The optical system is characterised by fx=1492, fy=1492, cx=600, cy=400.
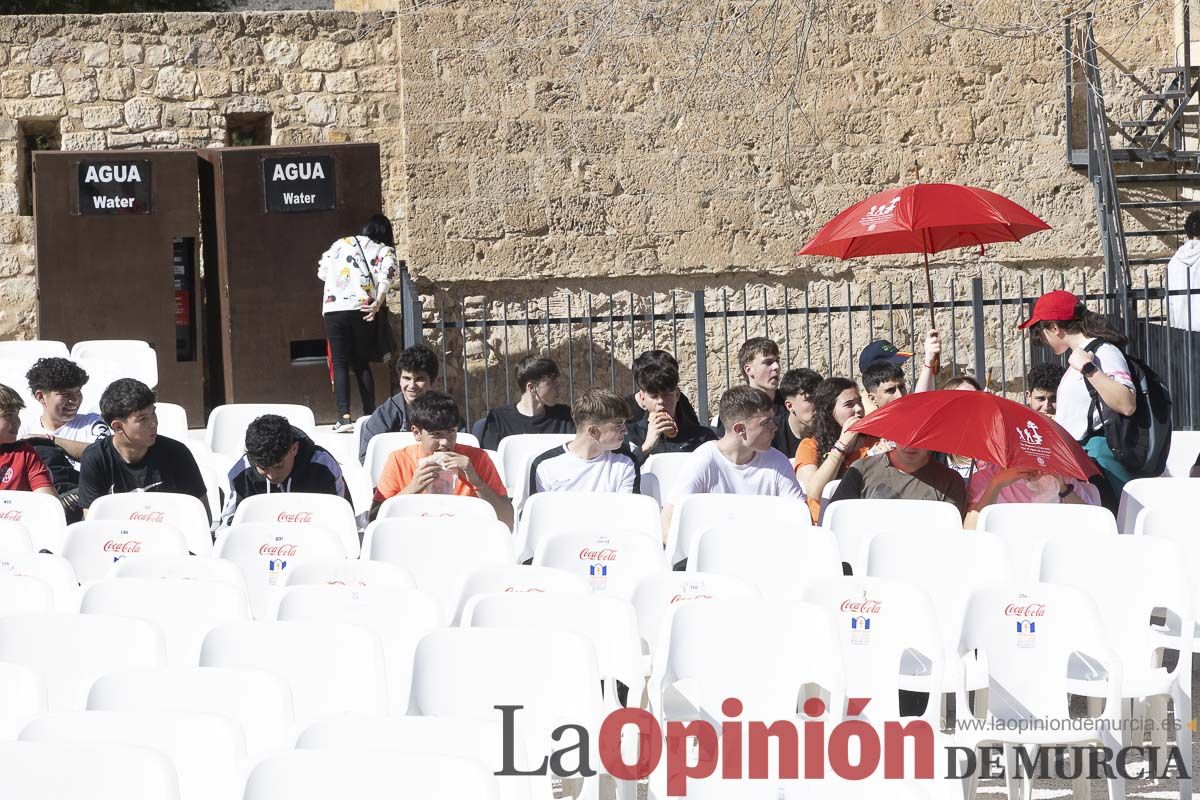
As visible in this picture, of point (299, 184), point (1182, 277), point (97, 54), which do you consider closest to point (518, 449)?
point (299, 184)

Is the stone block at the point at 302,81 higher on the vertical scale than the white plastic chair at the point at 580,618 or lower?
higher

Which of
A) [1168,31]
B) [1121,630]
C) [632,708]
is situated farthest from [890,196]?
[1168,31]

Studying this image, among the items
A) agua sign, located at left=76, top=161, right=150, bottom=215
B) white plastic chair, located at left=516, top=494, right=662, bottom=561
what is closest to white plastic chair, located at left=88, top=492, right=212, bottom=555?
white plastic chair, located at left=516, top=494, right=662, bottom=561

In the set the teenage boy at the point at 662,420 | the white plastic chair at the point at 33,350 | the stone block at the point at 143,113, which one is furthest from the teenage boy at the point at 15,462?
the stone block at the point at 143,113

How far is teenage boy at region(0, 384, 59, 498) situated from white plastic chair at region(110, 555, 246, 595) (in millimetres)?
1803

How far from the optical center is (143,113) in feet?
33.9

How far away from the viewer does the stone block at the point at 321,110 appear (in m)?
10.5

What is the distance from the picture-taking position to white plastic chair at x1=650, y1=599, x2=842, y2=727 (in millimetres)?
3865

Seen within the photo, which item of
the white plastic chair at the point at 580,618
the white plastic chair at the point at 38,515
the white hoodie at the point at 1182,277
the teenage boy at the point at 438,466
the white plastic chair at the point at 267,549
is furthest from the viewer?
the white hoodie at the point at 1182,277

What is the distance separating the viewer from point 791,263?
35.4 ft

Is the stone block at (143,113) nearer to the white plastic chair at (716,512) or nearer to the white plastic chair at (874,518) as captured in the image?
the white plastic chair at (716,512)

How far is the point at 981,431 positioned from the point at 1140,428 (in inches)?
53.4

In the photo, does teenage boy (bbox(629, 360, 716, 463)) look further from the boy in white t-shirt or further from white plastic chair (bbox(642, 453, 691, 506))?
the boy in white t-shirt

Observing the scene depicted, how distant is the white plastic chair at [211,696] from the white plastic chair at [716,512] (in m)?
2.32
